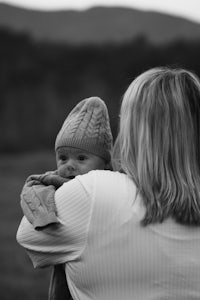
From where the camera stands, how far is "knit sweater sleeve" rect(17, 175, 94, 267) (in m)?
1.66

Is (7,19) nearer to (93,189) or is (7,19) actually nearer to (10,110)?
(10,110)

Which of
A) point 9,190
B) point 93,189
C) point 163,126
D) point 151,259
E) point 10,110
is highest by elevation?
point 163,126

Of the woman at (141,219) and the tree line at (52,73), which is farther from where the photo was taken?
the tree line at (52,73)

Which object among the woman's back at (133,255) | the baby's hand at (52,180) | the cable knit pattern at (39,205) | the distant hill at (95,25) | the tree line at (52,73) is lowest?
the tree line at (52,73)

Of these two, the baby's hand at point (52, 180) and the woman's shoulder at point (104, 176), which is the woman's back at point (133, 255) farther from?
the baby's hand at point (52, 180)

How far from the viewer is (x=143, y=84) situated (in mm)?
1726

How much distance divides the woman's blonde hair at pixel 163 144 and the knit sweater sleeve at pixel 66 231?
12cm

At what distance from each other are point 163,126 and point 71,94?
1104 centimetres

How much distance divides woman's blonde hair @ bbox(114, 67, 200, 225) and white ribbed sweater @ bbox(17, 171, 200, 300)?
0.12ft

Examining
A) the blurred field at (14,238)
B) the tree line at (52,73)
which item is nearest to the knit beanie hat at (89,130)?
the blurred field at (14,238)

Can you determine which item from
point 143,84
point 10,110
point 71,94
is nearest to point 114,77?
point 71,94

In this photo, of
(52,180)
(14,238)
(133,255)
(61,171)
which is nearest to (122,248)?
(133,255)

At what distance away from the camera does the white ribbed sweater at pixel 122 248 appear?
5.40ft

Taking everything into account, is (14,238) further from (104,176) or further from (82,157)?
(104,176)
